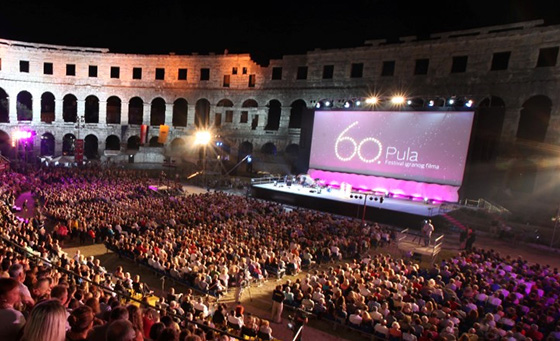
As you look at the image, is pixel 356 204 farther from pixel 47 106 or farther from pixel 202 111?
pixel 47 106

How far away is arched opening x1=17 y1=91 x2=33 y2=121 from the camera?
4879cm

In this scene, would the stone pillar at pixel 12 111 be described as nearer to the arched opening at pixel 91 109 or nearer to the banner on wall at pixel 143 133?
the arched opening at pixel 91 109

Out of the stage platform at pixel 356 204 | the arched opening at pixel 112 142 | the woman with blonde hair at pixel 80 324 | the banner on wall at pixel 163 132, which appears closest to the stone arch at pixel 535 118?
the stage platform at pixel 356 204

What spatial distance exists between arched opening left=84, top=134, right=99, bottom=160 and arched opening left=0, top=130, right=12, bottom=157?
8.49m

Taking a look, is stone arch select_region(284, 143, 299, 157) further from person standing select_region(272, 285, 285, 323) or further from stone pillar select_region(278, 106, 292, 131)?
person standing select_region(272, 285, 285, 323)

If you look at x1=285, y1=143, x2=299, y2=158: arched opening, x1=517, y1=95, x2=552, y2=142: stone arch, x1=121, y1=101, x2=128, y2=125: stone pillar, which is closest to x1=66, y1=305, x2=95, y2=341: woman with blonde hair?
x1=517, y1=95, x2=552, y2=142: stone arch

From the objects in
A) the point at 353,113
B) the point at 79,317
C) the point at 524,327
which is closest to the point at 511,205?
the point at 353,113

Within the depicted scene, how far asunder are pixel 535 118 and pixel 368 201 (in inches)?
685

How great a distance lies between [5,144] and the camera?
140 feet

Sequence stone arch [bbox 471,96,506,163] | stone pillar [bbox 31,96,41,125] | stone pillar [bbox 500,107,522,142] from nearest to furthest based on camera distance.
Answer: stone arch [bbox 471,96,506,163] → stone pillar [bbox 500,107,522,142] → stone pillar [bbox 31,96,41,125]

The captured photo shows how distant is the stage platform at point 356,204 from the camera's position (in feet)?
76.4

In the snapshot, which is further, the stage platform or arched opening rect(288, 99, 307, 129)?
arched opening rect(288, 99, 307, 129)

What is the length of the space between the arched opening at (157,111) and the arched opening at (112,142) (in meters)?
6.10

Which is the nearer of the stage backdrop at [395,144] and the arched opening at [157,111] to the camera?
the stage backdrop at [395,144]
